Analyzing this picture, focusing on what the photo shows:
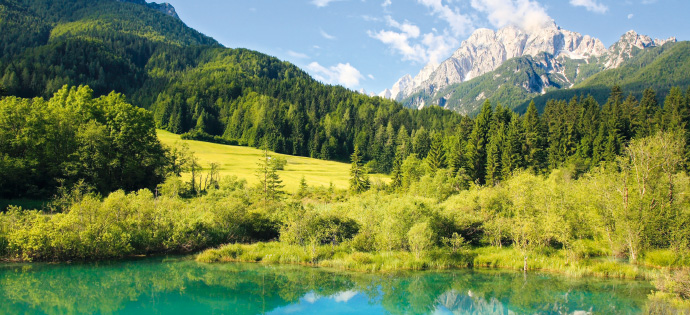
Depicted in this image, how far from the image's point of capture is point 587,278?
974 inches

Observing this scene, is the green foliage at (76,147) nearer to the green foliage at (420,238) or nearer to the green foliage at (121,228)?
the green foliage at (121,228)

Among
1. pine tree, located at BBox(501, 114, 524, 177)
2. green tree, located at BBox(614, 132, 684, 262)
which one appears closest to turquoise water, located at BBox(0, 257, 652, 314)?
green tree, located at BBox(614, 132, 684, 262)

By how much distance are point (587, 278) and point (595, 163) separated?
45.0m

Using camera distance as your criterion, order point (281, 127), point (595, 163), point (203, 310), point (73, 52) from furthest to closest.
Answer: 1. point (73, 52)
2. point (281, 127)
3. point (595, 163)
4. point (203, 310)

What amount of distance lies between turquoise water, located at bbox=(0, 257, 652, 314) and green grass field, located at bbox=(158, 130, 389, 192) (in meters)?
37.5

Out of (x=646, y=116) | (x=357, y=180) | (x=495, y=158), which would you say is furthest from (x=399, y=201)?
(x=646, y=116)

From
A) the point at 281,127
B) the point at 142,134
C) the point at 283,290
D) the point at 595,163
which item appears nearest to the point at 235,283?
the point at 283,290

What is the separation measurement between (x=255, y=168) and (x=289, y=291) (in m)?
60.8

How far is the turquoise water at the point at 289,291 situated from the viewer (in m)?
19.7

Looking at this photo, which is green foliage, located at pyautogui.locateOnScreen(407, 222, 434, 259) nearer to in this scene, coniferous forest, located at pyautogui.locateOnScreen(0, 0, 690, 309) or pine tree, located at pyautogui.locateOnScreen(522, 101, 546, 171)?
coniferous forest, located at pyautogui.locateOnScreen(0, 0, 690, 309)

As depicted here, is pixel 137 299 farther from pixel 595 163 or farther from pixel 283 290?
pixel 595 163

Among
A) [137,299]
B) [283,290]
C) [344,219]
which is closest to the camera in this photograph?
[137,299]

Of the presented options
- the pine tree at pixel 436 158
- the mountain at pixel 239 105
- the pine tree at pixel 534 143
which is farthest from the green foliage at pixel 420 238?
the mountain at pixel 239 105

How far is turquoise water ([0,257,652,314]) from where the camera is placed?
1973 cm
